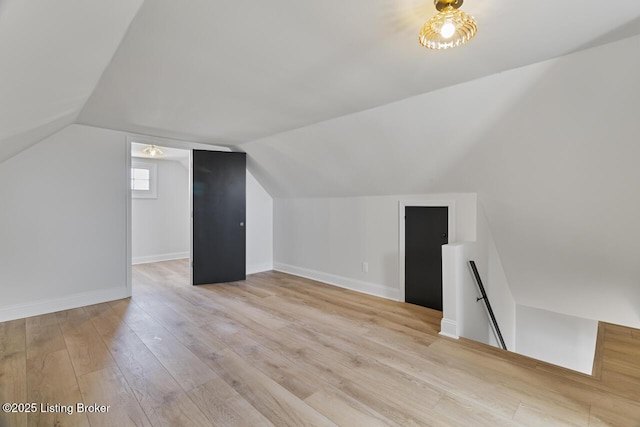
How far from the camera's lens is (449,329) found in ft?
8.82

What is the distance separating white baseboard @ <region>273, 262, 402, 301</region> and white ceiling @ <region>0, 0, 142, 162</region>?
11.6 ft

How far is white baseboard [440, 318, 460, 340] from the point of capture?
266 cm

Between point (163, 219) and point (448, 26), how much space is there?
6514mm

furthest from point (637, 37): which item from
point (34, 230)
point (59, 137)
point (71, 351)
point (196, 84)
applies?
point (34, 230)

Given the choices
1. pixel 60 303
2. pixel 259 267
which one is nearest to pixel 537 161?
pixel 259 267

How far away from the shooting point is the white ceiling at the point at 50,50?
1030mm

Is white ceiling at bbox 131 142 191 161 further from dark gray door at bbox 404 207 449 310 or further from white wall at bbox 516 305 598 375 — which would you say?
white wall at bbox 516 305 598 375

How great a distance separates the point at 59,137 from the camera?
10.9 feet

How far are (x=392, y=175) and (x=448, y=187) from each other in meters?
0.62

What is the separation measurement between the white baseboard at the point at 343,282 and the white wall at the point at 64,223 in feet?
7.91

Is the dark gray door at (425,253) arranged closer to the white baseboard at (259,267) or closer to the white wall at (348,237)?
the white wall at (348,237)

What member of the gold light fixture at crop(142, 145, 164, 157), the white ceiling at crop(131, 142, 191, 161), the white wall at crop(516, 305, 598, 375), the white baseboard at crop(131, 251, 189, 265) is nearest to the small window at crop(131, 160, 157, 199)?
the white ceiling at crop(131, 142, 191, 161)

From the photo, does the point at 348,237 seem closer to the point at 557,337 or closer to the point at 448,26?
the point at 557,337

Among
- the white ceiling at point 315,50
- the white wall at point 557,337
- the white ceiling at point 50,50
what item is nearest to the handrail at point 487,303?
the white wall at point 557,337
